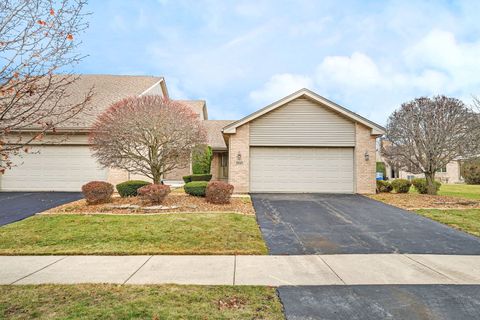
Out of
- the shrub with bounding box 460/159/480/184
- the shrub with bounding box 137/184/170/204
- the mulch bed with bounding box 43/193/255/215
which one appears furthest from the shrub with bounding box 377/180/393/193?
the shrub with bounding box 460/159/480/184

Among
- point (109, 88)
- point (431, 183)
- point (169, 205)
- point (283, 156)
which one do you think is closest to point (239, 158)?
point (283, 156)

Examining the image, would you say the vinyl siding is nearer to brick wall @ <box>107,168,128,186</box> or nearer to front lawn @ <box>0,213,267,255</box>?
front lawn @ <box>0,213,267,255</box>

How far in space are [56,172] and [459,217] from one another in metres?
17.9

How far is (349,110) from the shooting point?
1473 cm

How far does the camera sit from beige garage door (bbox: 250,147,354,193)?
15070mm

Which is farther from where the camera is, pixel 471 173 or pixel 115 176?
pixel 471 173

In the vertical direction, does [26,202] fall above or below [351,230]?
above

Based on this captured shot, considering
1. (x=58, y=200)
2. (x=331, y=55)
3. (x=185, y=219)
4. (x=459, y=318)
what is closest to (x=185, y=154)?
(x=185, y=219)

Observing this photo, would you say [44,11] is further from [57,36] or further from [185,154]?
[185,154]

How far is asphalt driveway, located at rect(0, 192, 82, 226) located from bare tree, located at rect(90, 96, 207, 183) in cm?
281

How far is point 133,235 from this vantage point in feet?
23.2

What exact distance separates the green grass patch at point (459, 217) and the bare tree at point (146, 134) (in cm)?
902

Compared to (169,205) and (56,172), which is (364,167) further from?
(56,172)

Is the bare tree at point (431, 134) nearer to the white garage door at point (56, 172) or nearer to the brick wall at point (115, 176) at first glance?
the brick wall at point (115, 176)
